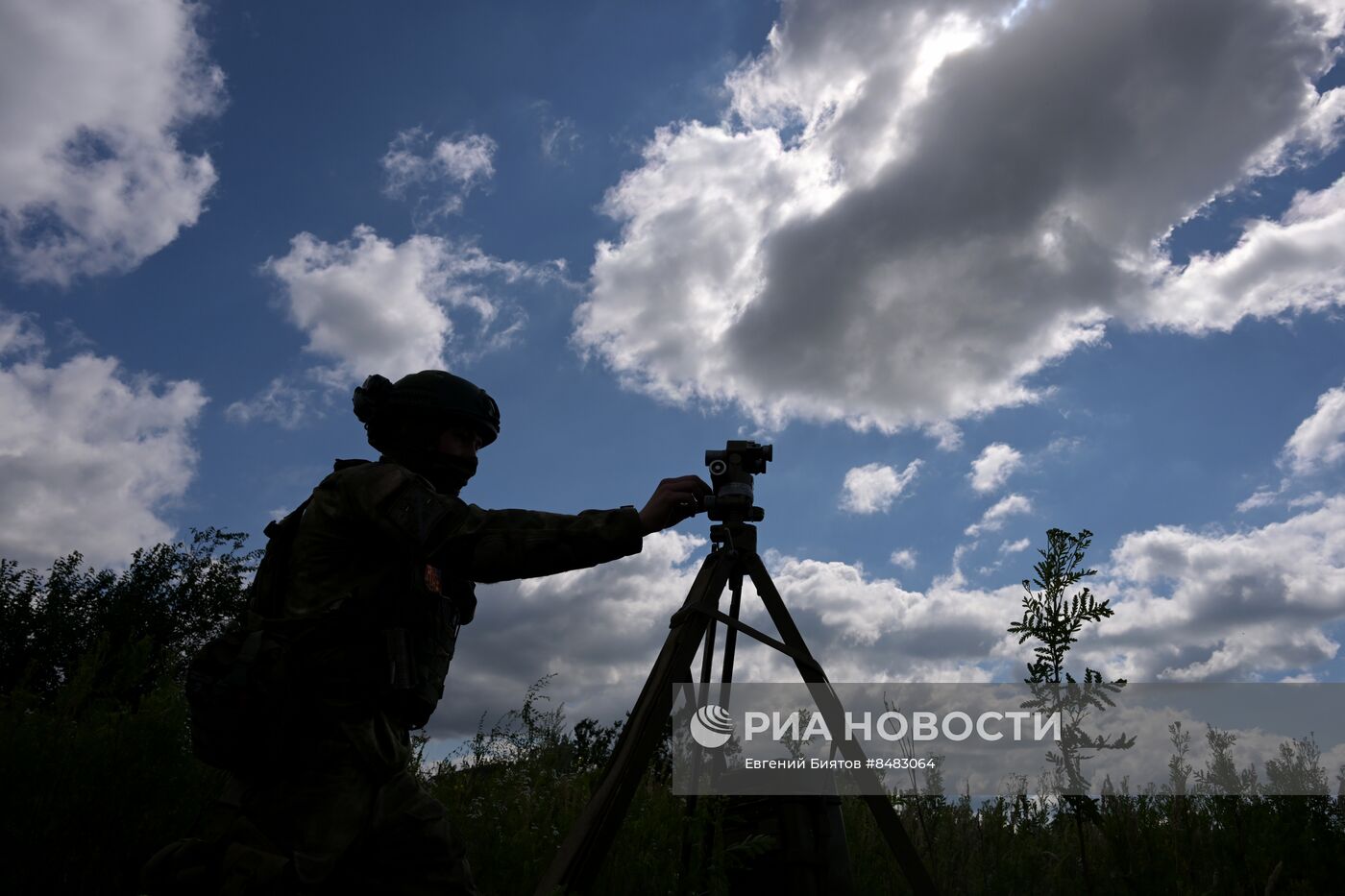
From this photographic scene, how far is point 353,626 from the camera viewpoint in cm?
→ 331

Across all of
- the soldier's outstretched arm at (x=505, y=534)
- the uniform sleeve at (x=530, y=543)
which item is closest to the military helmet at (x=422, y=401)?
the soldier's outstretched arm at (x=505, y=534)

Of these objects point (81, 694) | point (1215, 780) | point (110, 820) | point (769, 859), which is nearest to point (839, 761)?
point (769, 859)

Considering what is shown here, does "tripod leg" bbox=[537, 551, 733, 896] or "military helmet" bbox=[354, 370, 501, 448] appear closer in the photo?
"tripod leg" bbox=[537, 551, 733, 896]

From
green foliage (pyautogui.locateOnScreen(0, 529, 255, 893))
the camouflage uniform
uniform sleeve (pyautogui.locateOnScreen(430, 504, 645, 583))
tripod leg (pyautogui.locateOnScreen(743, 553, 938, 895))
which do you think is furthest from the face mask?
green foliage (pyautogui.locateOnScreen(0, 529, 255, 893))

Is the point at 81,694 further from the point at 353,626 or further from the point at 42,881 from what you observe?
the point at 353,626

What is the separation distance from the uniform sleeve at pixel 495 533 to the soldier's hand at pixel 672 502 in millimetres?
69

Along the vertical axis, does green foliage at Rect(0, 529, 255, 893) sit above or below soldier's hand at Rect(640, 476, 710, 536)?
below

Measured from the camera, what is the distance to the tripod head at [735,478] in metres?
3.97

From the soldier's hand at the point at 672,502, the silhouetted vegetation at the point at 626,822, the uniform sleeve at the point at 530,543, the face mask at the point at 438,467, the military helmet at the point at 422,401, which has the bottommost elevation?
the silhouetted vegetation at the point at 626,822

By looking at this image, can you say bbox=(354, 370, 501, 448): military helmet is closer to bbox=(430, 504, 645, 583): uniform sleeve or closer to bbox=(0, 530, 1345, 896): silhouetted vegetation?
bbox=(430, 504, 645, 583): uniform sleeve

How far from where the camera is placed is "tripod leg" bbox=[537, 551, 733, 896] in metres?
3.22

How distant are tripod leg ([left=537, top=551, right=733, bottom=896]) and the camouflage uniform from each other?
406 mm

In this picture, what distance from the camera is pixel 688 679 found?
4.45 m

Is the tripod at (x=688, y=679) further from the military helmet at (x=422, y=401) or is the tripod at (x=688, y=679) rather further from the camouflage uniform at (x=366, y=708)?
the military helmet at (x=422, y=401)
